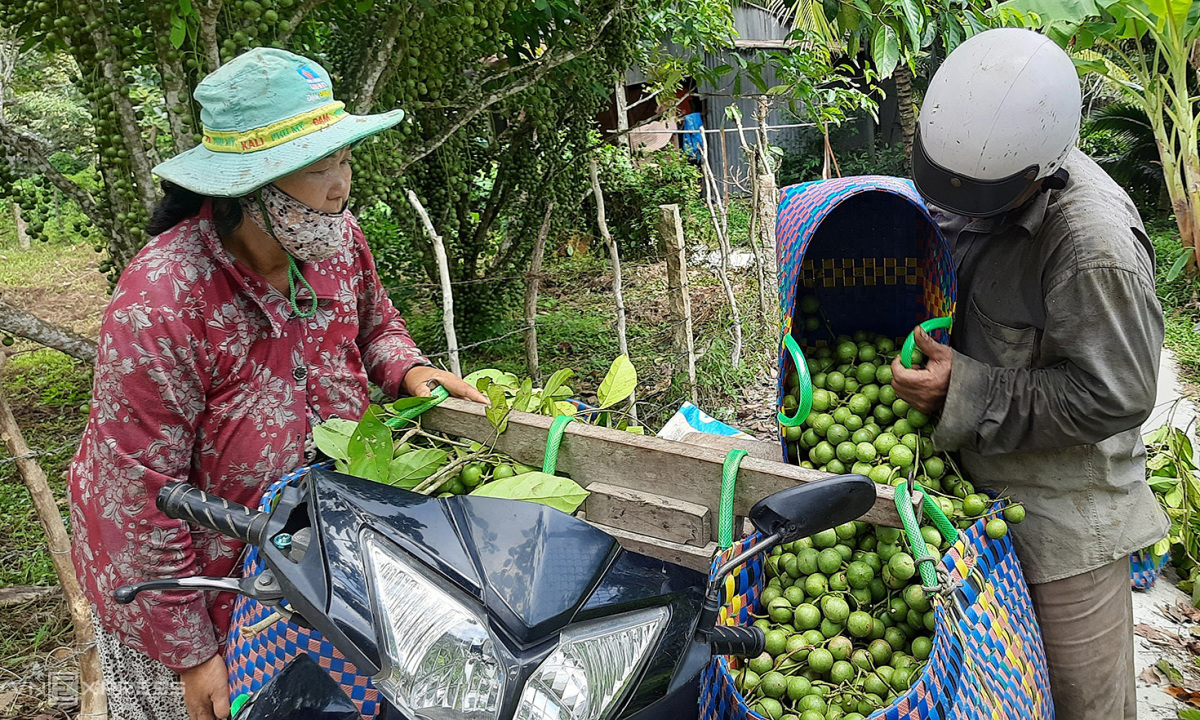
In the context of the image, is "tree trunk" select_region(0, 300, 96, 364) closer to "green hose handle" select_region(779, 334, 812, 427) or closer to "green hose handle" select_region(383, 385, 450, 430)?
"green hose handle" select_region(383, 385, 450, 430)

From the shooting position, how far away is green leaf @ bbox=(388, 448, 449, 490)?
5.54 ft

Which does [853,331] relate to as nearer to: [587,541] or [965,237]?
[965,237]

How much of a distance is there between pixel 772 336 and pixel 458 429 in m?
4.86

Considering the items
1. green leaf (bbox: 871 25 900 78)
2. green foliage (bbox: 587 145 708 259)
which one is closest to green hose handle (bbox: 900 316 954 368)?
green leaf (bbox: 871 25 900 78)

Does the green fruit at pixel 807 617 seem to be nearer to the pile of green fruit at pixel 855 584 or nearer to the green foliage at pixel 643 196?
the pile of green fruit at pixel 855 584

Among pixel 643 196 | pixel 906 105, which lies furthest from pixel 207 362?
pixel 906 105

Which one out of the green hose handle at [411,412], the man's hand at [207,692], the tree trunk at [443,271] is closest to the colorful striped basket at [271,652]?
the man's hand at [207,692]

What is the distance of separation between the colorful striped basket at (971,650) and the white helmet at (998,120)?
0.76m

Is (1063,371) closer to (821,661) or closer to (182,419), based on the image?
(821,661)

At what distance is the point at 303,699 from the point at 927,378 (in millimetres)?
1534

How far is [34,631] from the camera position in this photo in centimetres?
363

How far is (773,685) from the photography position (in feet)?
5.09

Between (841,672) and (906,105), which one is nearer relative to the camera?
(841,672)

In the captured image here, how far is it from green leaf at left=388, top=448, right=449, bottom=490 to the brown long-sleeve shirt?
119 cm
